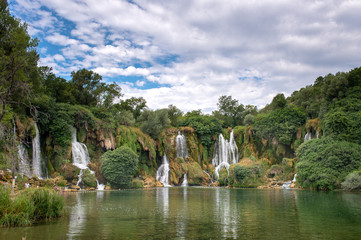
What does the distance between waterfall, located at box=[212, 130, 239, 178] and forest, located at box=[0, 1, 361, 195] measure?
1.07 meters

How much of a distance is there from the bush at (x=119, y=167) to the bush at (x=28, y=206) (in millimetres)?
29080

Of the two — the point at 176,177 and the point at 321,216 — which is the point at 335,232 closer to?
the point at 321,216

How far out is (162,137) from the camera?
210 feet

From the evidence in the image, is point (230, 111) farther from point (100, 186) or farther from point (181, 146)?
point (100, 186)

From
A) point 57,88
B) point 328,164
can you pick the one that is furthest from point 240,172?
point 57,88

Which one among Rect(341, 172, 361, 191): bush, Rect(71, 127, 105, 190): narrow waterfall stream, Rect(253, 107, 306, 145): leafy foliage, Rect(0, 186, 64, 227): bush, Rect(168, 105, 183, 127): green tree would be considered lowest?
Rect(341, 172, 361, 191): bush

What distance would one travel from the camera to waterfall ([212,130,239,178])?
68.8m

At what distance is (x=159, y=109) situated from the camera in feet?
220

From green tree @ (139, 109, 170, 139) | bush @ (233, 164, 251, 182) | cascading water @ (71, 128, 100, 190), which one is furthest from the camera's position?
green tree @ (139, 109, 170, 139)

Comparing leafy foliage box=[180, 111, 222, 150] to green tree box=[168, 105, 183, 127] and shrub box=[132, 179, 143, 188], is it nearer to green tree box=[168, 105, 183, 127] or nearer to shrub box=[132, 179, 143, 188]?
green tree box=[168, 105, 183, 127]

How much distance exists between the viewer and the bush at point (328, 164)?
4191 cm

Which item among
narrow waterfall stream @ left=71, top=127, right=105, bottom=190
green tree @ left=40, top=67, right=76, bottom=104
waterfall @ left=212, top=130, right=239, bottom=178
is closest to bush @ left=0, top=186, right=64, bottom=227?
narrow waterfall stream @ left=71, top=127, right=105, bottom=190

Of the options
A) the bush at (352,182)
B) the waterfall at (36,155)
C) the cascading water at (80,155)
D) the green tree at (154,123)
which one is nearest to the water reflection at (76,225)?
the waterfall at (36,155)

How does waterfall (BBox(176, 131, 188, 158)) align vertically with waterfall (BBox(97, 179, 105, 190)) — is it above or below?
above
